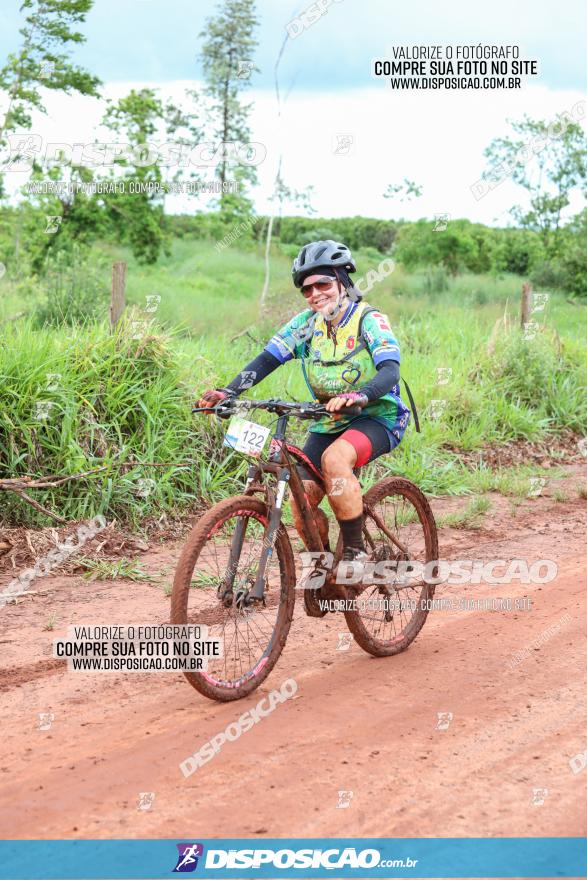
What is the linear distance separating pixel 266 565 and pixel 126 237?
17654 millimetres

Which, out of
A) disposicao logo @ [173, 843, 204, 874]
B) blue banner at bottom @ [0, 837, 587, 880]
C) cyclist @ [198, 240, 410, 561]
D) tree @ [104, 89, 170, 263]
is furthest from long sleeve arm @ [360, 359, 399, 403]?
tree @ [104, 89, 170, 263]

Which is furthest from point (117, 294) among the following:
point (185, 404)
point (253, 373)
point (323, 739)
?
point (323, 739)

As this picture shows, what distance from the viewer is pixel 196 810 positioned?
3.75 metres

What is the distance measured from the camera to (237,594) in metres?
4.78

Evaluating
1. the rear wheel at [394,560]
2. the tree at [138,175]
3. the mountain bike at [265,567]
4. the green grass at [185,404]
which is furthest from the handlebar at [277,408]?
the tree at [138,175]

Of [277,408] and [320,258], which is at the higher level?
[320,258]

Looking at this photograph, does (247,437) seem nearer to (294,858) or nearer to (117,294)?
(294,858)

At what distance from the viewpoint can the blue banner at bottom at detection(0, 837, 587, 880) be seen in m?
3.41

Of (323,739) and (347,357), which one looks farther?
(347,357)

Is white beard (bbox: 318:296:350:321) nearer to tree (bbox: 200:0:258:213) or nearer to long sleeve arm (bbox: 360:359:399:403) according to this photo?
long sleeve arm (bbox: 360:359:399:403)

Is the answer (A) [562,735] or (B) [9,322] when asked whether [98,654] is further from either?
(B) [9,322]

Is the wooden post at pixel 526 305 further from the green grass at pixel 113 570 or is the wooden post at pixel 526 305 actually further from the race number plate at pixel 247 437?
the race number plate at pixel 247 437

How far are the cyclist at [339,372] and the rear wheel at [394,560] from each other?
0.91 feet

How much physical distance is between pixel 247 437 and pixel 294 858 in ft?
6.10
